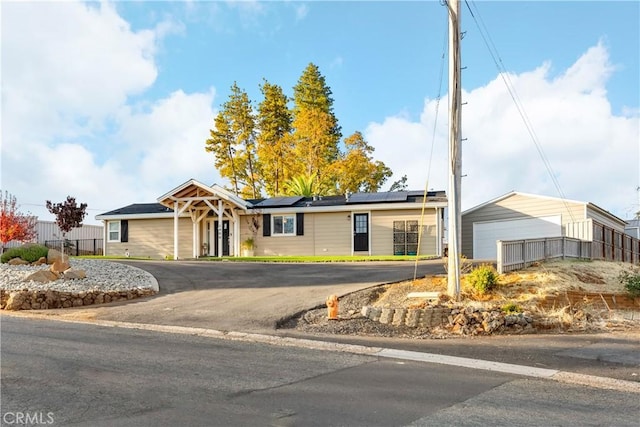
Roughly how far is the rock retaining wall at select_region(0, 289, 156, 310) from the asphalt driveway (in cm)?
71

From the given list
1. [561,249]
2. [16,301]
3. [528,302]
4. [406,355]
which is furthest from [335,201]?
[406,355]

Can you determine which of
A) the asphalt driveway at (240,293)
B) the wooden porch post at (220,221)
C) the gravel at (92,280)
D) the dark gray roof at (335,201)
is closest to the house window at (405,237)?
the dark gray roof at (335,201)

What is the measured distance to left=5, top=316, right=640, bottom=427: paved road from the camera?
5461 mm

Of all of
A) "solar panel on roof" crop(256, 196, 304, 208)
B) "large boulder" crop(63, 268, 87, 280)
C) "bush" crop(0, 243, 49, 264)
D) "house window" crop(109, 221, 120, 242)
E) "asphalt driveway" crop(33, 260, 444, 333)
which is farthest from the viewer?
"house window" crop(109, 221, 120, 242)

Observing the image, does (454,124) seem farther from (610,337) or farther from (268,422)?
(268,422)

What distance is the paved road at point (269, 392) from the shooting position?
5.46 m

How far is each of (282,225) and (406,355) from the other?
2112cm

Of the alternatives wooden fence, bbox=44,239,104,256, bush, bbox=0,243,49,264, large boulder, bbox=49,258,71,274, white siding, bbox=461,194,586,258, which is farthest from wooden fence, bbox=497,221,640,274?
wooden fence, bbox=44,239,104,256

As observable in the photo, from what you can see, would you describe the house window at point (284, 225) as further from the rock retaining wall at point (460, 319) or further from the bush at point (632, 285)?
the rock retaining wall at point (460, 319)

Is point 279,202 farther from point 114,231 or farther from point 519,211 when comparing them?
point 519,211

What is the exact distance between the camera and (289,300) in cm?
1373

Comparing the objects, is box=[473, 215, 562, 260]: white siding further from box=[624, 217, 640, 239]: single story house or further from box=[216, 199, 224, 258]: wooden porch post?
box=[624, 217, 640, 239]: single story house

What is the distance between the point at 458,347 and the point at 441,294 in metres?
3.32

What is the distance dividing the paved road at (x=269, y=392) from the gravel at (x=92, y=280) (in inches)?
277
